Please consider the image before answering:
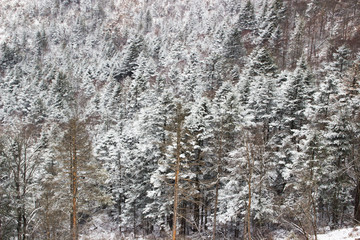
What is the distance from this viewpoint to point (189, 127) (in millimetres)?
20625

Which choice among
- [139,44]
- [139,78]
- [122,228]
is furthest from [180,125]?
[139,44]

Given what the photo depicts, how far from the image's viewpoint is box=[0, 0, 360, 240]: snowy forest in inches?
607

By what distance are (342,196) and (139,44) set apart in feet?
233

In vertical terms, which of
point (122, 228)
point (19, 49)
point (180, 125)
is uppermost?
point (19, 49)

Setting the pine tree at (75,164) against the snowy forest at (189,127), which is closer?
the pine tree at (75,164)

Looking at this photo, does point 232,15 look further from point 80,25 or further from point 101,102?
point 80,25

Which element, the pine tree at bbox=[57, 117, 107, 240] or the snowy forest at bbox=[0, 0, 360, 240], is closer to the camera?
the pine tree at bbox=[57, 117, 107, 240]

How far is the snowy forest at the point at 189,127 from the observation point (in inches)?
607

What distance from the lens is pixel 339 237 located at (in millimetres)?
10445

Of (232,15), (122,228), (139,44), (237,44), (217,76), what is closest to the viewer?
(122,228)

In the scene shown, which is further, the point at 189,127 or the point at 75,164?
the point at 189,127

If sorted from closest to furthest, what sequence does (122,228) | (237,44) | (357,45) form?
(122,228) < (357,45) < (237,44)

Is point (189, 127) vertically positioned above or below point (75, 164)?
above

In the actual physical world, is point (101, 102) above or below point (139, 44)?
below
